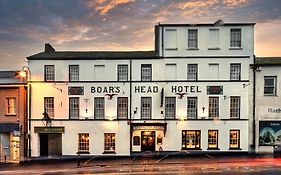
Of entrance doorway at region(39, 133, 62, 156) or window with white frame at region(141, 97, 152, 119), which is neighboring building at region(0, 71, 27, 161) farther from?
window with white frame at region(141, 97, 152, 119)

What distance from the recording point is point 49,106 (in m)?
31.0

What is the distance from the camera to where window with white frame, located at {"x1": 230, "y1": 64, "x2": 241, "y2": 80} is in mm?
30422

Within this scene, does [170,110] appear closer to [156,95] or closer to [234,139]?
[156,95]

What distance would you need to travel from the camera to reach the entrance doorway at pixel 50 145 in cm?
3125

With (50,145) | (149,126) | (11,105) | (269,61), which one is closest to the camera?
(149,126)

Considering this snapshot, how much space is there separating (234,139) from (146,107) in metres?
10.4

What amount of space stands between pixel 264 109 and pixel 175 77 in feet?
34.0

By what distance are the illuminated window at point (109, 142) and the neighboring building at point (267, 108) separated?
52.2ft

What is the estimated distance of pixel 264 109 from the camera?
1200 inches

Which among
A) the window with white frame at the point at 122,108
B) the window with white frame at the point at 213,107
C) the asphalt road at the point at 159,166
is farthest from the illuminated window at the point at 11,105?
the window with white frame at the point at 213,107

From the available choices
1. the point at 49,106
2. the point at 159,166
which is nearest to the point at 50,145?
the point at 49,106

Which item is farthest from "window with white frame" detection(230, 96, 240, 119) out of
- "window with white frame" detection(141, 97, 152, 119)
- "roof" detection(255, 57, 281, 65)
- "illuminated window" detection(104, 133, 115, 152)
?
"illuminated window" detection(104, 133, 115, 152)

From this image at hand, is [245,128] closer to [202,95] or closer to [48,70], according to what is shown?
[202,95]

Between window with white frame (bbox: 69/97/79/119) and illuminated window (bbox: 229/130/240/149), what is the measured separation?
17.2 meters
